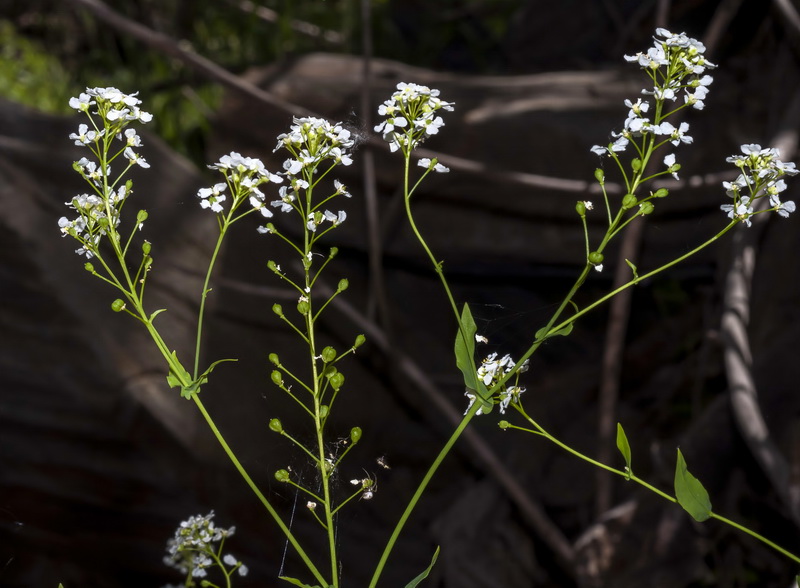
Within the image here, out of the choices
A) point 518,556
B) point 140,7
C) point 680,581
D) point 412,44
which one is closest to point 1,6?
point 140,7

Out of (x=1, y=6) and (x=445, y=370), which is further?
(x=1, y=6)

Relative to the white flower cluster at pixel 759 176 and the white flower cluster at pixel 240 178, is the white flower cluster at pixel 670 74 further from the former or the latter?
the white flower cluster at pixel 240 178

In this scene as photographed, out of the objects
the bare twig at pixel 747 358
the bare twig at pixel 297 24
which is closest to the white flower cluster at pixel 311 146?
the bare twig at pixel 747 358

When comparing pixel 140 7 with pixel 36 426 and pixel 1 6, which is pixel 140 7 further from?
pixel 36 426

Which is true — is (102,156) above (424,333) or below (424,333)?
below

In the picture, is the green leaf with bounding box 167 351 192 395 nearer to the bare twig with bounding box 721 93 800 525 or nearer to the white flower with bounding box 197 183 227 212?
the white flower with bounding box 197 183 227 212

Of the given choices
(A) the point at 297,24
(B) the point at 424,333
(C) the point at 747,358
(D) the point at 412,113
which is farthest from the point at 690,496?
(A) the point at 297,24

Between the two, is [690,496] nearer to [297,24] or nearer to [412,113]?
[412,113]
